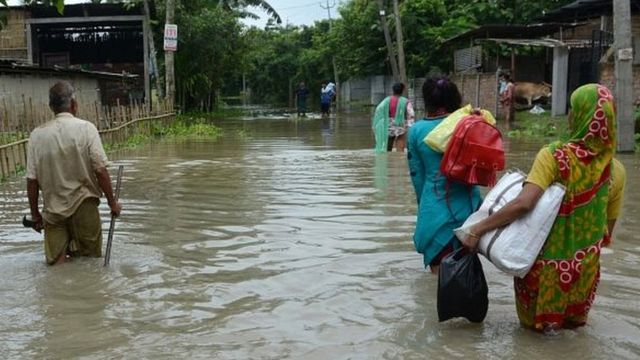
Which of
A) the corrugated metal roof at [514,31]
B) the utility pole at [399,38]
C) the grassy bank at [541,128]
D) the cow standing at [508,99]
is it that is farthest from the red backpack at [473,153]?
the utility pole at [399,38]

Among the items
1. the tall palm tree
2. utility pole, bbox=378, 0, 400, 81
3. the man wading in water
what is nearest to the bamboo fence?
the man wading in water

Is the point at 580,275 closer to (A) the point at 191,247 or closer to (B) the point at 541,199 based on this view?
(B) the point at 541,199

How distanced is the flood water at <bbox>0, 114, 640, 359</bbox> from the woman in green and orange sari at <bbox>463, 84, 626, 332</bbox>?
10.7 inches

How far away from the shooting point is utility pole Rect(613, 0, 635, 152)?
40.1ft

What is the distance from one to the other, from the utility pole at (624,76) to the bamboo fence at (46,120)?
947 centimetres

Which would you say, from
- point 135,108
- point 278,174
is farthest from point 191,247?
point 135,108

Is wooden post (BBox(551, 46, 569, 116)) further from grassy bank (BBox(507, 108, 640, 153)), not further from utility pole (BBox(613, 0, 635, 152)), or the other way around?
utility pole (BBox(613, 0, 635, 152))

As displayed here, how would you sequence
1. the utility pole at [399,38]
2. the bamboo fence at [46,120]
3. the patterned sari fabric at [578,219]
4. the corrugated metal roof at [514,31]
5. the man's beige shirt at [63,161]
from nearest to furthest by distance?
the patterned sari fabric at [578,219] < the man's beige shirt at [63,161] < the bamboo fence at [46,120] < the corrugated metal roof at [514,31] < the utility pole at [399,38]

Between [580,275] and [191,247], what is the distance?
11.7ft

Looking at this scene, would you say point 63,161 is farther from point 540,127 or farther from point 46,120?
point 540,127

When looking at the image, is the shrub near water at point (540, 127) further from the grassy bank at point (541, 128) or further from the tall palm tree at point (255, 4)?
the tall palm tree at point (255, 4)

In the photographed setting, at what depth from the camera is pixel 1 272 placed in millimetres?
5520

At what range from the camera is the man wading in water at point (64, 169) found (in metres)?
5.29

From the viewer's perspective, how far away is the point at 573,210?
11.8ft
